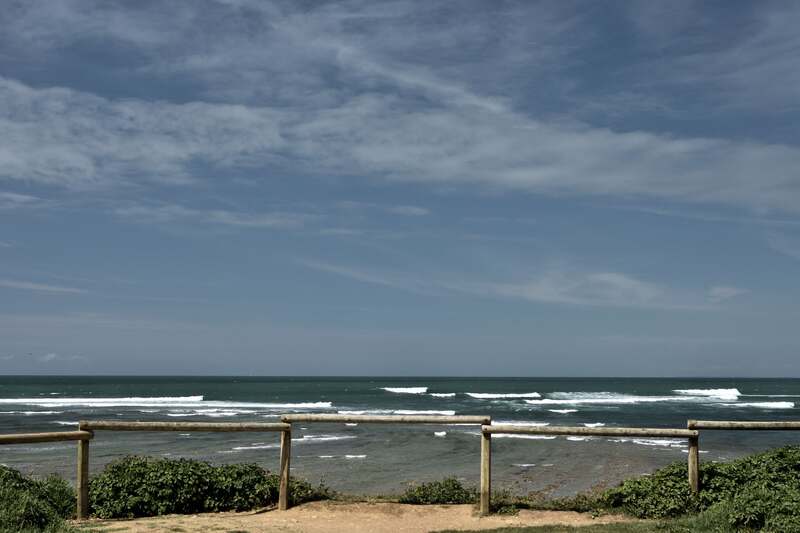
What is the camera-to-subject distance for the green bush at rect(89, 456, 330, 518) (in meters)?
10.3

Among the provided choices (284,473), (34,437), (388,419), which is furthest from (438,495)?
(34,437)

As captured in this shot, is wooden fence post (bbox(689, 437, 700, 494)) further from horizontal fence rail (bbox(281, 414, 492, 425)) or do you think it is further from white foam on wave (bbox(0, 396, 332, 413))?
white foam on wave (bbox(0, 396, 332, 413))

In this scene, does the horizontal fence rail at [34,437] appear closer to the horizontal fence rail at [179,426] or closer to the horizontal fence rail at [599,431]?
the horizontal fence rail at [179,426]

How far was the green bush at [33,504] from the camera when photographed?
332 inches

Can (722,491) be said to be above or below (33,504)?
above

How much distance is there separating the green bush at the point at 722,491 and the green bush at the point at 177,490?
463 centimetres

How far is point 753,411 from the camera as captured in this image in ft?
190

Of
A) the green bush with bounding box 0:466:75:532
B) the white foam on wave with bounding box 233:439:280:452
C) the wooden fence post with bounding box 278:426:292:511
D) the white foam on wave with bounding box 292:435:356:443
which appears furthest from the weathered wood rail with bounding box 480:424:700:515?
the white foam on wave with bounding box 292:435:356:443

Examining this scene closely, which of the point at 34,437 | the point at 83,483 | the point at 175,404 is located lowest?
the point at 175,404

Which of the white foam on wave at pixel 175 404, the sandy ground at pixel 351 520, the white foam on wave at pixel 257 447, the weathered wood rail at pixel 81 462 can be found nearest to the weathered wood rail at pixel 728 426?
the sandy ground at pixel 351 520

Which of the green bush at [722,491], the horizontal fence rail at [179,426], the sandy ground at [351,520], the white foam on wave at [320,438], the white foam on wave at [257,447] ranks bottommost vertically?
the white foam on wave at [320,438]

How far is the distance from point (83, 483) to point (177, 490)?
4.14ft

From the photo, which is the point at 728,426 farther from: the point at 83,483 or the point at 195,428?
the point at 83,483

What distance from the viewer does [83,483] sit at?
1005cm
